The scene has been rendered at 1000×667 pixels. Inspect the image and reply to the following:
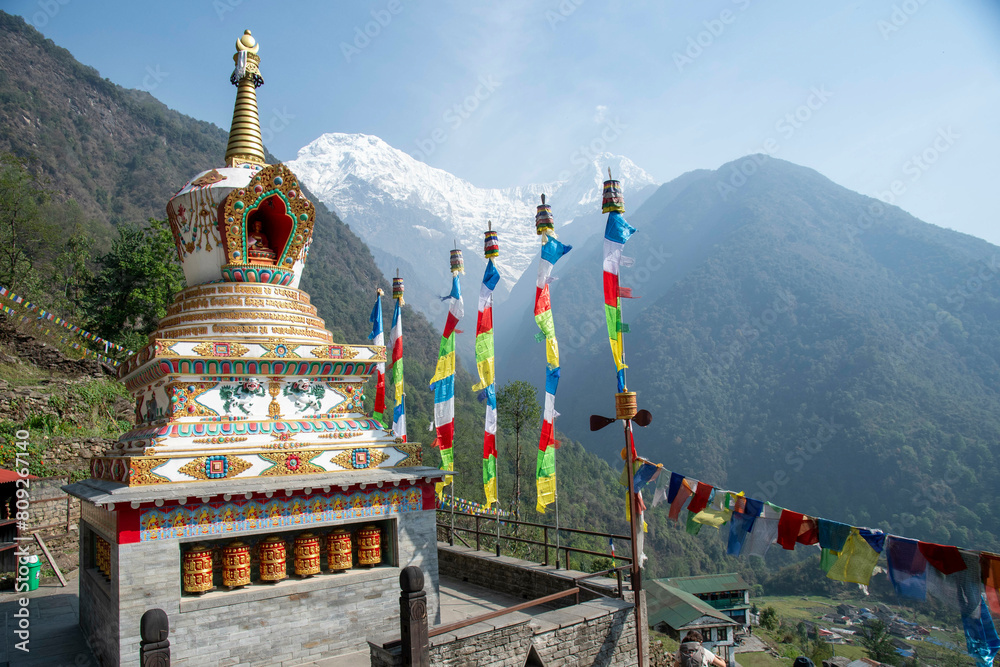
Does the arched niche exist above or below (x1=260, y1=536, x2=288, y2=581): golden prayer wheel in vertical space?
above

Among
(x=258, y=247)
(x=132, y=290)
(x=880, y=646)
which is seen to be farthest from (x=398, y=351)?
(x=880, y=646)

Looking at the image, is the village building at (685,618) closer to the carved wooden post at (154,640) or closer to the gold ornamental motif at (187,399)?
the gold ornamental motif at (187,399)

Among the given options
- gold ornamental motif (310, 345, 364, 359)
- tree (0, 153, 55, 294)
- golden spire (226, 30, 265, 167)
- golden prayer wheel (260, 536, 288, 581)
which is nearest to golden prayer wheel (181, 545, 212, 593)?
golden prayer wheel (260, 536, 288, 581)

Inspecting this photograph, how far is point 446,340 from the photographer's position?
13781 millimetres

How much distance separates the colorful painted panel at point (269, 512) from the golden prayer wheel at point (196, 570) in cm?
25

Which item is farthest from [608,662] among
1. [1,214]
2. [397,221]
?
[397,221]

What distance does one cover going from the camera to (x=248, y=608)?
306 inches

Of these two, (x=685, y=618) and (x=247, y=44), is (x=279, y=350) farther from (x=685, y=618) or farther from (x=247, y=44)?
(x=685, y=618)

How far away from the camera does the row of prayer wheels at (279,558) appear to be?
25.0ft

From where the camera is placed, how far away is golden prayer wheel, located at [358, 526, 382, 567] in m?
8.90

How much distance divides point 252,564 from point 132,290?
2590cm

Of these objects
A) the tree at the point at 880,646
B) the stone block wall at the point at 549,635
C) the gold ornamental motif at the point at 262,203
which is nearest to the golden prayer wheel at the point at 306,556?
the stone block wall at the point at 549,635

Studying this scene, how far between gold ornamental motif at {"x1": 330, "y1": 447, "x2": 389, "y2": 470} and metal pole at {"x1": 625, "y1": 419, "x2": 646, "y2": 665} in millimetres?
3812

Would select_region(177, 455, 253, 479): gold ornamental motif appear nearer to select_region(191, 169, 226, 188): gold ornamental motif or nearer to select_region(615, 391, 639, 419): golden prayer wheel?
select_region(191, 169, 226, 188): gold ornamental motif
